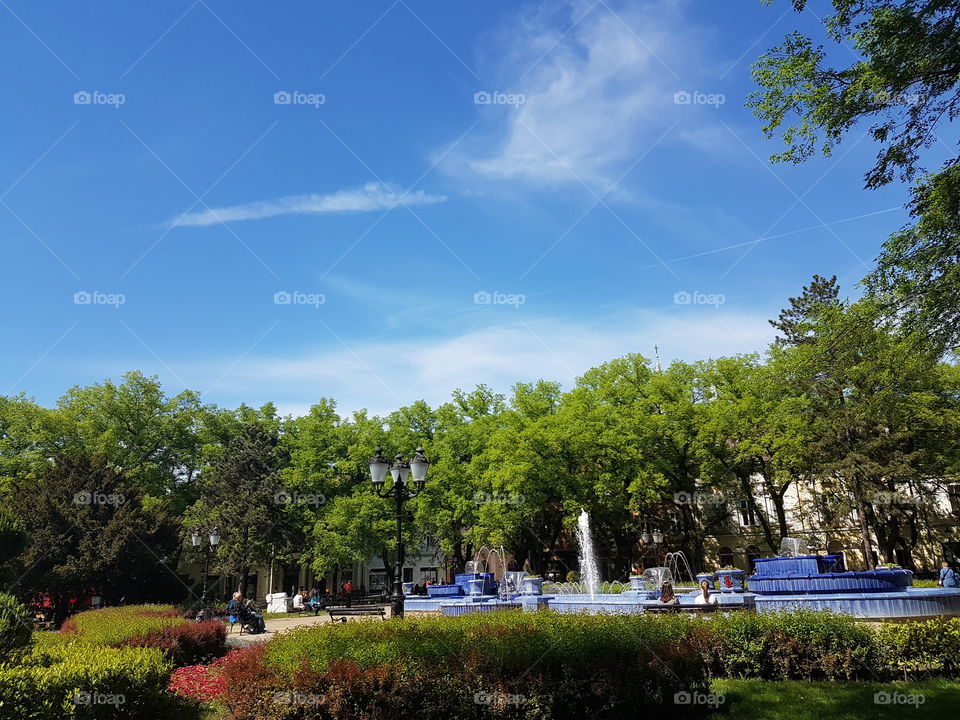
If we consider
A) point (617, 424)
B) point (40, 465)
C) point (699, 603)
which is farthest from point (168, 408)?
point (699, 603)

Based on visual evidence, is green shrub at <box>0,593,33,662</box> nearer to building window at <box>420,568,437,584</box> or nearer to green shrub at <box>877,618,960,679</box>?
green shrub at <box>877,618,960,679</box>

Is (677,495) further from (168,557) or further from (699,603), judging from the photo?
(168,557)

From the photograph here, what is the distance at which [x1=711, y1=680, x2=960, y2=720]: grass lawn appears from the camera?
25.9 ft

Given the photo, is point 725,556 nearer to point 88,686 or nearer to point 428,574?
point 428,574

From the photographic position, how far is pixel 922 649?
9.98m

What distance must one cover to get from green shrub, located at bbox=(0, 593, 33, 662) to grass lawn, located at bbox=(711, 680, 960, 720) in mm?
9936

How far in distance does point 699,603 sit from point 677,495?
19.2 m

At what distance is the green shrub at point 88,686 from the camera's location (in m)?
6.06

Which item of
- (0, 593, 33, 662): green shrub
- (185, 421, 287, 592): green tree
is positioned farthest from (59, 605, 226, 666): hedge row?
(185, 421, 287, 592): green tree

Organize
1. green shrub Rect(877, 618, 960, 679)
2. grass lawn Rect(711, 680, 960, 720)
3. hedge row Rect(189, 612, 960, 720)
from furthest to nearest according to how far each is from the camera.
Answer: green shrub Rect(877, 618, 960, 679)
grass lawn Rect(711, 680, 960, 720)
hedge row Rect(189, 612, 960, 720)

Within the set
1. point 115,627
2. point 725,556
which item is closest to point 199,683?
point 115,627

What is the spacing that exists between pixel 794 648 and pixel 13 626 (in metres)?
12.1

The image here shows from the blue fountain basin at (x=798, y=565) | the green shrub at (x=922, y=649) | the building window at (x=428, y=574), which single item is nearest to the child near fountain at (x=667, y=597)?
the blue fountain basin at (x=798, y=565)

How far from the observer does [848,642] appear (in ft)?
32.9
